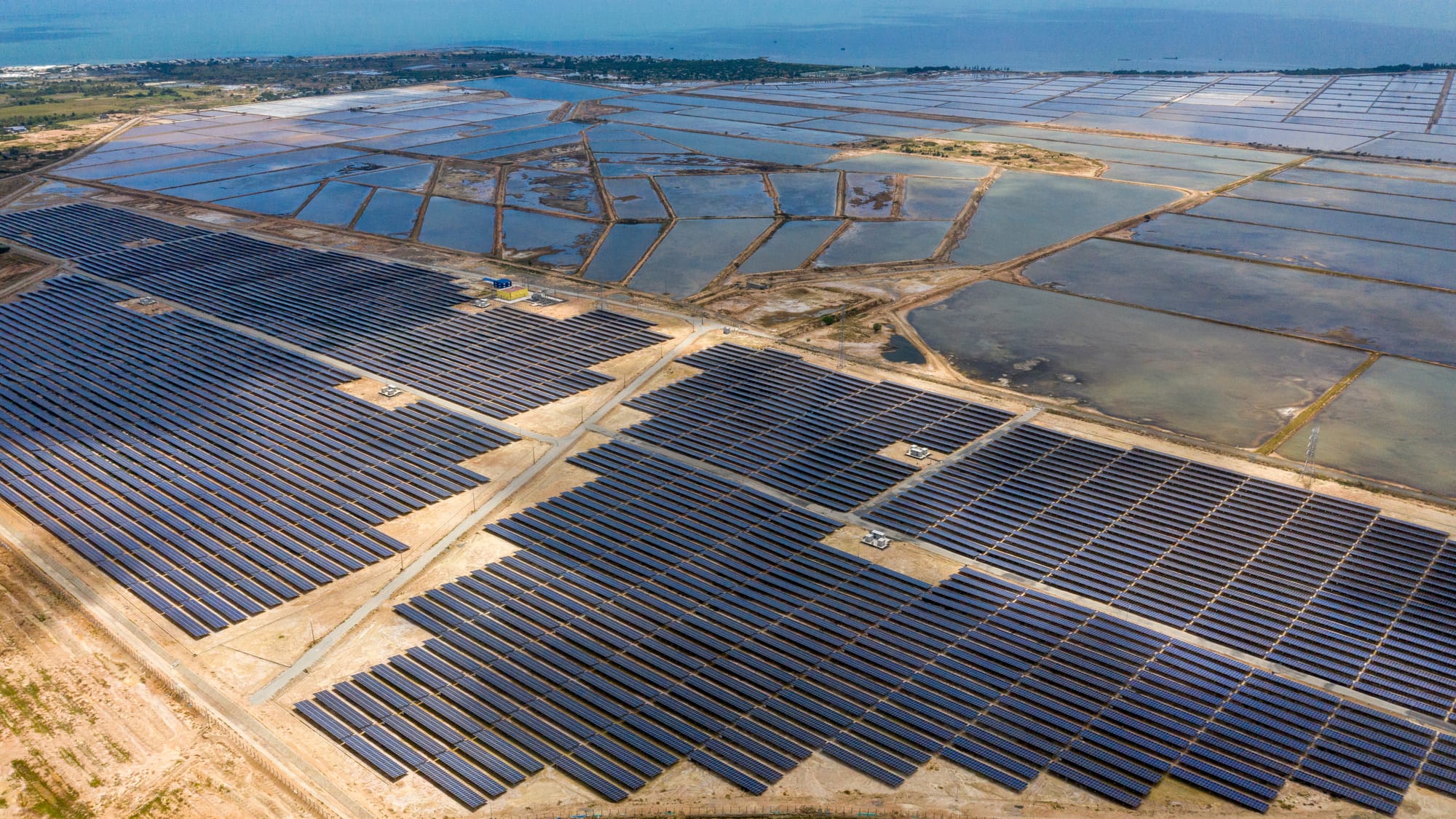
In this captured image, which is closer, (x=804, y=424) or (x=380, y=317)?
(x=804, y=424)

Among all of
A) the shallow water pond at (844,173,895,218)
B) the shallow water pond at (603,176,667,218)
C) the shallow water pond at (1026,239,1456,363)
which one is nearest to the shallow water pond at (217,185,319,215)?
the shallow water pond at (603,176,667,218)

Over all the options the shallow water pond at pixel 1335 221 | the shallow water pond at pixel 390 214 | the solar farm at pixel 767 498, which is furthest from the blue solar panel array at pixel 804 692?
the shallow water pond at pixel 1335 221

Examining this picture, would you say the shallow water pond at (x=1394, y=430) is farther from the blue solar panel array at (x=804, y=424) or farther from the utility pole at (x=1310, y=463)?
→ the blue solar panel array at (x=804, y=424)

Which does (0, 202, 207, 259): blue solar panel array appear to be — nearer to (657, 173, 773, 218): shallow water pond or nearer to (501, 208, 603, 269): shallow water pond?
(501, 208, 603, 269): shallow water pond

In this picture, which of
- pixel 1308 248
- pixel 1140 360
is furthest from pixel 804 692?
pixel 1308 248

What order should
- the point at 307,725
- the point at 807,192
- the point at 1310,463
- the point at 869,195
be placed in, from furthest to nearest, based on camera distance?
the point at 807,192, the point at 869,195, the point at 1310,463, the point at 307,725

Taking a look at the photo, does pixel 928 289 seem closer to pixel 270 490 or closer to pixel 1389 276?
pixel 1389 276

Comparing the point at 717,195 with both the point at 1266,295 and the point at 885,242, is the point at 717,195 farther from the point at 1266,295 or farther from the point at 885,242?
the point at 1266,295
